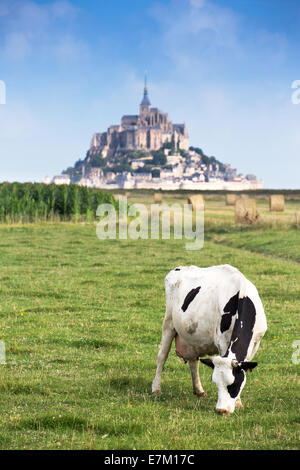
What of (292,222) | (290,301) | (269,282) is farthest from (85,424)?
(292,222)

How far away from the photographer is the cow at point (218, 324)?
8.00 metres

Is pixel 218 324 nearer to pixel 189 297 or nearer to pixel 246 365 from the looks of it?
pixel 189 297

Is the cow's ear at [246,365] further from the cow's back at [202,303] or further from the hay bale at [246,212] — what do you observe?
the hay bale at [246,212]

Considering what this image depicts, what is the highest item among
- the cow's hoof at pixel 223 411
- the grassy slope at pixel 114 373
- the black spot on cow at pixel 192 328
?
the black spot on cow at pixel 192 328

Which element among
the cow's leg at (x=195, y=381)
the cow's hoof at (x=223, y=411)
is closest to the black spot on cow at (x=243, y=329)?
the cow's hoof at (x=223, y=411)

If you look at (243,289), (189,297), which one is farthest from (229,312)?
(189,297)

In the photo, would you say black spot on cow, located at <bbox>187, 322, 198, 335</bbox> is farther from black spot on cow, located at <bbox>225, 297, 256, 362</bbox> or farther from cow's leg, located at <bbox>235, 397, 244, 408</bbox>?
cow's leg, located at <bbox>235, 397, 244, 408</bbox>

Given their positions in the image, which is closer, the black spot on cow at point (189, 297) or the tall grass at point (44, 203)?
the black spot on cow at point (189, 297)

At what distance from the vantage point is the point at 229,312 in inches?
343

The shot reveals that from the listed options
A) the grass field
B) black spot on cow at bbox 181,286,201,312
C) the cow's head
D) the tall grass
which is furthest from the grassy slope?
the tall grass

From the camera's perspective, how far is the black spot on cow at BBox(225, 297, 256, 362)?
325 inches

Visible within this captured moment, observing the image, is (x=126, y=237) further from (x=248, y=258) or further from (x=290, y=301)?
(x=290, y=301)

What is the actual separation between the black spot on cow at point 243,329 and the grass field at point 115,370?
834 mm

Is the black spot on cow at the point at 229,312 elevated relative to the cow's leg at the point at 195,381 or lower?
elevated
